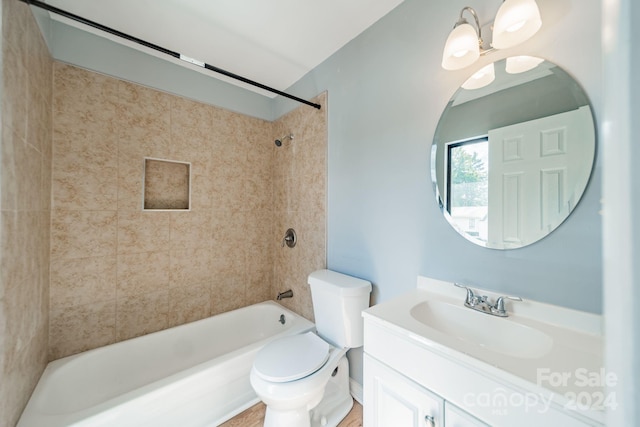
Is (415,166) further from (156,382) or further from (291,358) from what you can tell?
(156,382)

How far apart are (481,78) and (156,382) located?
2177 mm

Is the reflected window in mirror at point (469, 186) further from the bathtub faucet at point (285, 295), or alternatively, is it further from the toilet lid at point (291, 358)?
the bathtub faucet at point (285, 295)

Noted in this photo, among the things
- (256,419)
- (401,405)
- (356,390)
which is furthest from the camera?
(356,390)

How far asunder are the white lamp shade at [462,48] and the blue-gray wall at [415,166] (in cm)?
7

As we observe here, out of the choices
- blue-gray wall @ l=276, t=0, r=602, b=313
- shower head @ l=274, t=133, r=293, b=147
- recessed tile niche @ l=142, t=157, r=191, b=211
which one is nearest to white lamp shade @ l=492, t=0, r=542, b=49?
blue-gray wall @ l=276, t=0, r=602, b=313

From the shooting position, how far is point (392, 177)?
1.39 meters

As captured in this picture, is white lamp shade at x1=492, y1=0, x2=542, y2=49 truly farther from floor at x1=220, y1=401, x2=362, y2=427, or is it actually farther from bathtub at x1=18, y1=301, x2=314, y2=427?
floor at x1=220, y1=401, x2=362, y2=427

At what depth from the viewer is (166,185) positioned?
74.9 inches

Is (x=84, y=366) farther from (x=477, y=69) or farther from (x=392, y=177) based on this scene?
(x=477, y=69)

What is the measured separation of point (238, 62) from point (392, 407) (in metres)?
2.39

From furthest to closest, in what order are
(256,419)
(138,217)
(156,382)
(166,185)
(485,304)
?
(166,185)
(138,217)
(256,419)
(156,382)
(485,304)

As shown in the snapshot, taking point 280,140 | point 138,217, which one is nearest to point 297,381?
point 138,217

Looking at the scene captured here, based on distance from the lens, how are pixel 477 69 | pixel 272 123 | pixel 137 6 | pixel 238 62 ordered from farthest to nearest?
1. pixel 272 123
2. pixel 238 62
3. pixel 137 6
4. pixel 477 69

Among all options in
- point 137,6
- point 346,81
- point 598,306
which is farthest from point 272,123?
point 598,306
